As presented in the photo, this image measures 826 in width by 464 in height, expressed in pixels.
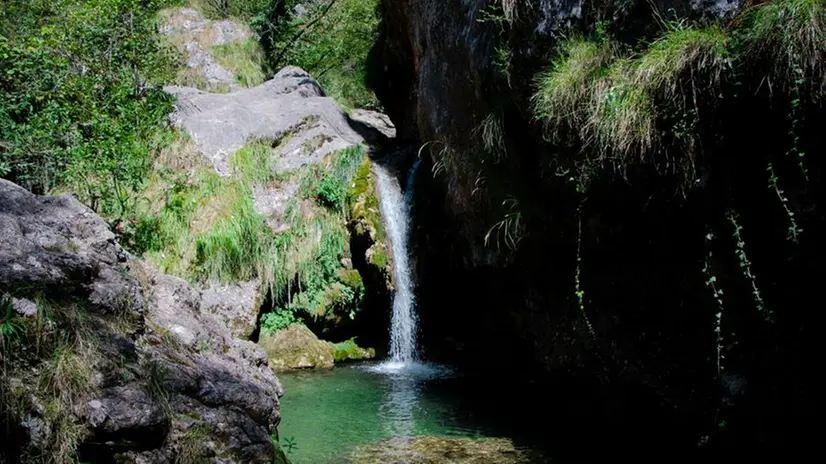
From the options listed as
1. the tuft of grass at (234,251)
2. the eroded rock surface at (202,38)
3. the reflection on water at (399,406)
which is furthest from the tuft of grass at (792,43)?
the eroded rock surface at (202,38)

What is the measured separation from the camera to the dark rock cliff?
4047mm

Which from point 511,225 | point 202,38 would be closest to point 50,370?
point 511,225

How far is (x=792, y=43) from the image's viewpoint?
144 inches

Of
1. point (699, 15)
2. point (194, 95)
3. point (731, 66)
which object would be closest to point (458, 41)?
point (699, 15)

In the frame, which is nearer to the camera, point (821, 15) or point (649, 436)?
point (821, 15)

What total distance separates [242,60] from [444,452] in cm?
1307

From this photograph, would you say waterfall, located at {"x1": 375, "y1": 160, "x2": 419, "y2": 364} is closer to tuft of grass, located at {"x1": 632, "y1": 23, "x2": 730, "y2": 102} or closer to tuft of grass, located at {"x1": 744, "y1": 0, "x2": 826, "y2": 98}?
tuft of grass, located at {"x1": 632, "y1": 23, "x2": 730, "y2": 102}

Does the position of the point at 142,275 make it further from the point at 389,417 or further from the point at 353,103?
the point at 353,103

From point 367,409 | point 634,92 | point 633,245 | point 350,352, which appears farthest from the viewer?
point 350,352

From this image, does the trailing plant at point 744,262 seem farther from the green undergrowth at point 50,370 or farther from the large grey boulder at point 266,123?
the large grey boulder at point 266,123

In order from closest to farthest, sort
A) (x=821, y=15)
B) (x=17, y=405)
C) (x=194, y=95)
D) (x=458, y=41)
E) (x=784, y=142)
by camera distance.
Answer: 1. (x=17, y=405)
2. (x=821, y=15)
3. (x=784, y=142)
4. (x=458, y=41)
5. (x=194, y=95)

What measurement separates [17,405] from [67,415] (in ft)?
0.60

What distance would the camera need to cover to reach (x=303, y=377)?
8.44 m

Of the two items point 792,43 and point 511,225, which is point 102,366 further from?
point 511,225
